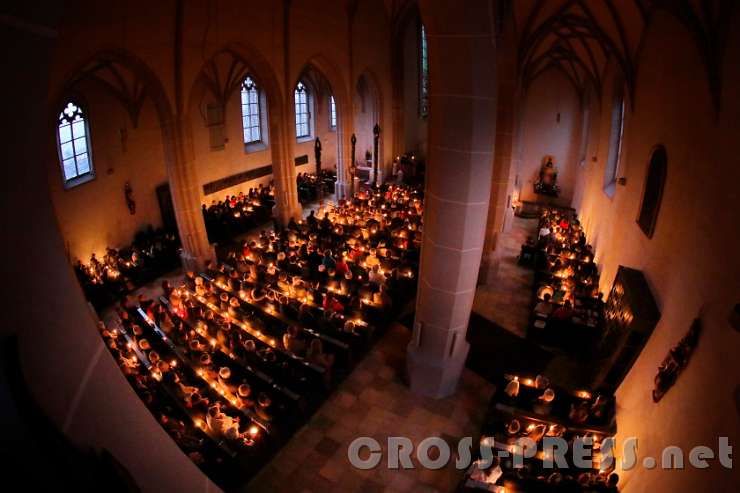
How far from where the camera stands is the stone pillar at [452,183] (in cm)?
674

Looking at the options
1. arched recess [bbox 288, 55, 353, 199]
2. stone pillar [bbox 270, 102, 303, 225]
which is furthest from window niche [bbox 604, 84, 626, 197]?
stone pillar [bbox 270, 102, 303, 225]

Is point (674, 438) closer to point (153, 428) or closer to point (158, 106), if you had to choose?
point (153, 428)

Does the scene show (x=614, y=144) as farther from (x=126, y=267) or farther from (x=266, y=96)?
(x=126, y=267)

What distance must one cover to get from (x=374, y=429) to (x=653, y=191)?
27.5 ft

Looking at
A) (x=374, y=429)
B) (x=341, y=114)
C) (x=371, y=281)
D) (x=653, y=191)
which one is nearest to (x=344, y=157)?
(x=341, y=114)

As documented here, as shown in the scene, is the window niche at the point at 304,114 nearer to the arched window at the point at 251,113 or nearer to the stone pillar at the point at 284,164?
the arched window at the point at 251,113

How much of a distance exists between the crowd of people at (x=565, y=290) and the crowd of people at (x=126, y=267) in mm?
12654

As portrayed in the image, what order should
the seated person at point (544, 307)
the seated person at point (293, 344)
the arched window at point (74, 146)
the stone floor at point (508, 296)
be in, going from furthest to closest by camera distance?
the arched window at point (74, 146)
the stone floor at point (508, 296)
the seated person at point (544, 307)
the seated person at point (293, 344)

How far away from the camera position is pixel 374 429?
348 inches

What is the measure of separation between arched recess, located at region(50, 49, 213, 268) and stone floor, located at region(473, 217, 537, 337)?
A: 31.9 ft

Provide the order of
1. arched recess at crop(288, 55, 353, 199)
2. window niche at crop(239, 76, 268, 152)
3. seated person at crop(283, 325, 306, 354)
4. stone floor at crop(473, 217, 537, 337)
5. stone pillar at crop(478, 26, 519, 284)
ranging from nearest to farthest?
1. seated person at crop(283, 325, 306, 354)
2. stone pillar at crop(478, 26, 519, 284)
3. stone floor at crop(473, 217, 537, 337)
4. arched recess at crop(288, 55, 353, 199)
5. window niche at crop(239, 76, 268, 152)

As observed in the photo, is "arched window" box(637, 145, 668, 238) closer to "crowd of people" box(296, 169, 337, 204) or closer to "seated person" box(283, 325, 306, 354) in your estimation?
"seated person" box(283, 325, 306, 354)

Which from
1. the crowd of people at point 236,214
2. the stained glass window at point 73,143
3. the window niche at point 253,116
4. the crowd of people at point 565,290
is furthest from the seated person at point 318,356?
the window niche at point 253,116

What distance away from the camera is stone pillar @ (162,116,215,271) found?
13.2 metres
